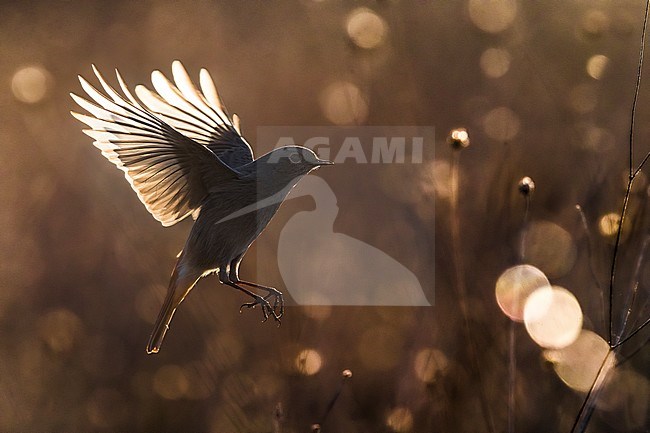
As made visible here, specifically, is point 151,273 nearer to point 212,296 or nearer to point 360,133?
point 212,296

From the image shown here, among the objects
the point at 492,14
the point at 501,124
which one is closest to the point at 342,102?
the point at 501,124

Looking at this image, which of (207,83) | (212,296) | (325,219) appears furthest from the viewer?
(212,296)

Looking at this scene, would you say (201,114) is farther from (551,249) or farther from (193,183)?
(551,249)

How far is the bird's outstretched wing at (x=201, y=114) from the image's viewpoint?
4.08 ft

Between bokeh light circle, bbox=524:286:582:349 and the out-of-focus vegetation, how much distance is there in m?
0.02

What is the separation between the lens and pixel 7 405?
6.93 ft

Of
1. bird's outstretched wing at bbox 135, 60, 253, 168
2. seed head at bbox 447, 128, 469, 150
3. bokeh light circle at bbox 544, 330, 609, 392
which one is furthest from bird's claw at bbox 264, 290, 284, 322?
bokeh light circle at bbox 544, 330, 609, 392

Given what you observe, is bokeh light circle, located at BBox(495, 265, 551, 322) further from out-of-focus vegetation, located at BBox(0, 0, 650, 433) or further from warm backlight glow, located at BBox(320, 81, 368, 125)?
warm backlight glow, located at BBox(320, 81, 368, 125)

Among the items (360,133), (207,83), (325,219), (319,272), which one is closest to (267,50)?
(360,133)

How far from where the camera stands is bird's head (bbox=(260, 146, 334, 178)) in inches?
36.9

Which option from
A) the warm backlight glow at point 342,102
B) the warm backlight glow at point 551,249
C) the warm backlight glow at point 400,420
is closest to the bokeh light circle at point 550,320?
the warm backlight glow at point 551,249

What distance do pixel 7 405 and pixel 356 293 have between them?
1164mm

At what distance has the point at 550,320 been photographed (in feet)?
6.14

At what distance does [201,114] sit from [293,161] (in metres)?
0.45
